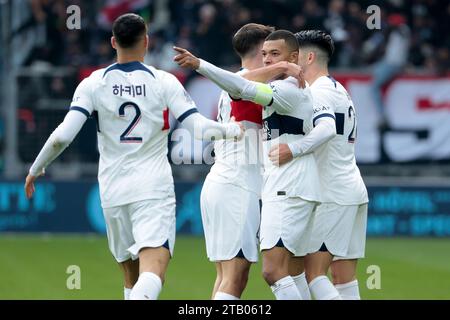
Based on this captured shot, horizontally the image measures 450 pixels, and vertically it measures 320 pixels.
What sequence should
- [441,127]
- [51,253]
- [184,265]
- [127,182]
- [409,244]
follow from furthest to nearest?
[441,127], [409,244], [51,253], [184,265], [127,182]

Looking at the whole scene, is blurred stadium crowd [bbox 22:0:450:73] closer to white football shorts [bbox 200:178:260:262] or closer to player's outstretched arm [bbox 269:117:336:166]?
white football shorts [bbox 200:178:260:262]

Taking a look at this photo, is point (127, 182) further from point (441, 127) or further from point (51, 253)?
point (441, 127)

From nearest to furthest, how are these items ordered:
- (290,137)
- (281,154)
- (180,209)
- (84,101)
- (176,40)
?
1. (84,101)
2. (281,154)
3. (290,137)
4. (180,209)
5. (176,40)

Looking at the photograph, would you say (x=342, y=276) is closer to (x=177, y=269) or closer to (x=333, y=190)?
(x=333, y=190)

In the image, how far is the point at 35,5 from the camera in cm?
2139

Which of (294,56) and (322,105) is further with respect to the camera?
(322,105)

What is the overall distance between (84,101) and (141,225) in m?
1.04

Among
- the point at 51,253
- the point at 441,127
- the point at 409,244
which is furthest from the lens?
the point at 441,127

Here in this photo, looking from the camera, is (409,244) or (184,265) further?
(409,244)

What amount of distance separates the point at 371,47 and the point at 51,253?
8031 millimetres

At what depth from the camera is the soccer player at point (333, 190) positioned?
9508 mm

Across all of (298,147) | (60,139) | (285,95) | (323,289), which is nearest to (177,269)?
(323,289)

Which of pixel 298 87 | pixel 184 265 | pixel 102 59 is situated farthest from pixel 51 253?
pixel 298 87

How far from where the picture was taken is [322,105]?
30.7 ft
